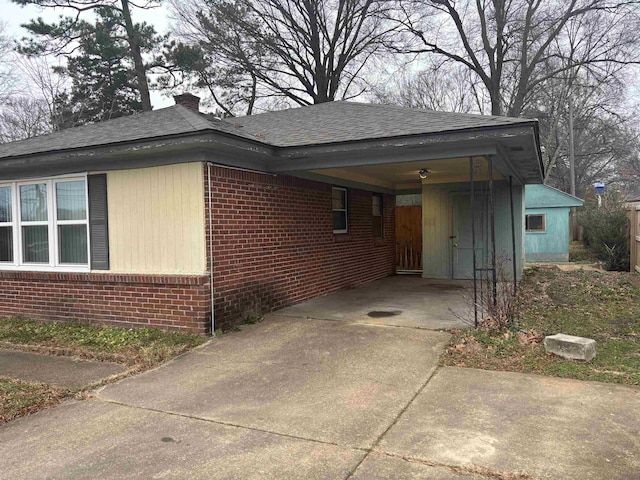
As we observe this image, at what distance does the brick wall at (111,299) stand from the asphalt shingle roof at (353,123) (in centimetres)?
272

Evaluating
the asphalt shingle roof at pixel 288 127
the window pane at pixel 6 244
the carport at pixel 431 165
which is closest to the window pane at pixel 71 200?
the asphalt shingle roof at pixel 288 127

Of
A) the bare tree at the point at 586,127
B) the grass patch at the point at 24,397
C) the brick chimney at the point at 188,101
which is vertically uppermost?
the bare tree at the point at 586,127

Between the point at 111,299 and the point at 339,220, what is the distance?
16.9ft

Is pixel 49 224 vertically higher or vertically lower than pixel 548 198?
lower

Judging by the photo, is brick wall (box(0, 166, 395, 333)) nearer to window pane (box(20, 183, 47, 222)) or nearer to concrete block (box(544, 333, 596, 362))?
window pane (box(20, 183, 47, 222))

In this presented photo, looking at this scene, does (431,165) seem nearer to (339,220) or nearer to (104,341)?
(339,220)

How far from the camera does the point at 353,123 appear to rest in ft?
26.4

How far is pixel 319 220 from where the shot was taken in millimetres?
9508

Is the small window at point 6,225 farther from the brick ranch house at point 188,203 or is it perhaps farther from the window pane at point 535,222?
the window pane at point 535,222

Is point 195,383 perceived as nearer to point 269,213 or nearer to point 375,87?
point 269,213

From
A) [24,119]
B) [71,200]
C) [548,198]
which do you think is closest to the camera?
[71,200]

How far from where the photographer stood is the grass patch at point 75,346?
14.7 feet

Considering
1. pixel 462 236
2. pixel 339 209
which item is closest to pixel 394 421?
pixel 339 209

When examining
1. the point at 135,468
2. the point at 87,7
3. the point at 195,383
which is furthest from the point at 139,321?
the point at 87,7
